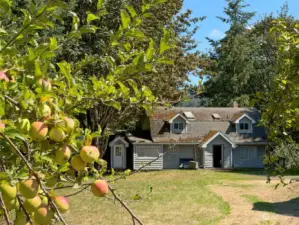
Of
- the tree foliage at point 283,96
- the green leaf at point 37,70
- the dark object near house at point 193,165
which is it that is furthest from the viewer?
the dark object near house at point 193,165

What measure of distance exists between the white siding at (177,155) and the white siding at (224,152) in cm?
88

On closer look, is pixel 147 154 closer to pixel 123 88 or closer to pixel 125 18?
pixel 123 88

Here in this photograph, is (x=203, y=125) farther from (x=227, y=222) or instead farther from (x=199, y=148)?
(x=227, y=222)

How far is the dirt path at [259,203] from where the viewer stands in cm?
1037

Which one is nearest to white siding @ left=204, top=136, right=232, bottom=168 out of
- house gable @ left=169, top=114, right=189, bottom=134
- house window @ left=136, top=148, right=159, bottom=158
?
house gable @ left=169, top=114, right=189, bottom=134

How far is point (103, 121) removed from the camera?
21.9m

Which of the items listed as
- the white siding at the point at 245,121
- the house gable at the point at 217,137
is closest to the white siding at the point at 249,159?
the house gable at the point at 217,137

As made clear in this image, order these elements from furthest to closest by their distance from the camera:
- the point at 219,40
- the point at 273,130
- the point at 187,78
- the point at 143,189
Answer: the point at 219,40
the point at 187,78
the point at 143,189
the point at 273,130

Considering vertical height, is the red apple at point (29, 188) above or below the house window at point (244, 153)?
above

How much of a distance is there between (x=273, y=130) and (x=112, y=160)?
22.7 m

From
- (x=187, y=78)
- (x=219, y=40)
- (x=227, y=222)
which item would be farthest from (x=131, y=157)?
(x=219, y=40)

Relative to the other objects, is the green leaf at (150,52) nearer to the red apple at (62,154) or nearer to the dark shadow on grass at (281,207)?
the red apple at (62,154)

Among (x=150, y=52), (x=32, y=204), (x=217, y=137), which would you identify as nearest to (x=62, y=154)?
(x=32, y=204)

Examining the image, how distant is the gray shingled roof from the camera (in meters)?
26.8
